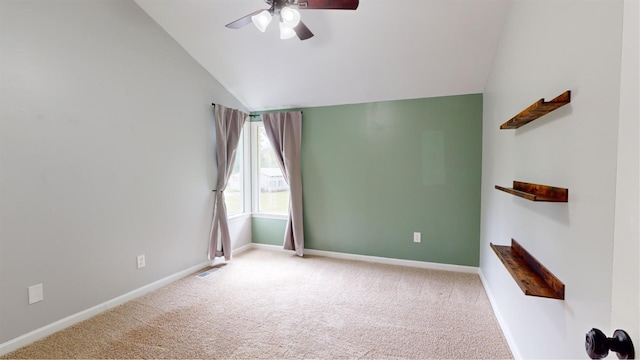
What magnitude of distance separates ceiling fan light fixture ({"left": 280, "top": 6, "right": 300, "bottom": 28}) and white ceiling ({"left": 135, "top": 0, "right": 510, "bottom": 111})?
0.66m

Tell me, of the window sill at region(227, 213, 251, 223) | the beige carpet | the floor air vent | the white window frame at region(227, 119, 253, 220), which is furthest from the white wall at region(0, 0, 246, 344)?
the white window frame at region(227, 119, 253, 220)

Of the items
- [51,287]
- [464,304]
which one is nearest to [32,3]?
[51,287]

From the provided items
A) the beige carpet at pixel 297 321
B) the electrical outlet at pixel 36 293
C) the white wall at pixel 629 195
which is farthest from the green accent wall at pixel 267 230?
the white wall at pixel 629 195

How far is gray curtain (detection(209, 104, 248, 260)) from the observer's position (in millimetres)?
3561

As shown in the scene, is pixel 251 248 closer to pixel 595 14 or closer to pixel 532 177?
pixel 532 177

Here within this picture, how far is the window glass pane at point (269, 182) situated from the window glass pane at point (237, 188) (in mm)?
272

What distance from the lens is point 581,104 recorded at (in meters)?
1.07

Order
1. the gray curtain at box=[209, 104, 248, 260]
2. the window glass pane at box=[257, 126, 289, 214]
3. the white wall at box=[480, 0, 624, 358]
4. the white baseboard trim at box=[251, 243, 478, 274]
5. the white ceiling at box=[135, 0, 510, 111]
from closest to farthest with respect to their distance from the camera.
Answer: the white wall at box=[480, 0, 624, 358] < the white ceiling at box=[135, 0, 510, 111] < the white baseboard trim at box=[251, 243, 478, 274] < the gray curtain at box=[209, 104, 248, 260] < the window glass pane at box=[257, 126, 289, 214]

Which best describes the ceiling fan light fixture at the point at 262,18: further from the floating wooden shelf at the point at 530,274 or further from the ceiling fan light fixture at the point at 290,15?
the floating wooden shelf at the point at 530,274

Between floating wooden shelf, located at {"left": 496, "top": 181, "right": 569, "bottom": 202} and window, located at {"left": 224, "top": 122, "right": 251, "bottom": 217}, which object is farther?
window, located at {"left": 224, "top": 122, "right": 251, "bottom": 217}

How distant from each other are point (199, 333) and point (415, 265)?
2.53 m

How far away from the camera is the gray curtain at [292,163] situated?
3961 mm

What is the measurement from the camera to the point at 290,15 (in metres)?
1.94

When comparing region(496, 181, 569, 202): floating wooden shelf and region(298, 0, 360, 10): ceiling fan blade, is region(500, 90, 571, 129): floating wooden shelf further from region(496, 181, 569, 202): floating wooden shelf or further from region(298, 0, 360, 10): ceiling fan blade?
region(298, 0, 360, 10): ceiling fan blade
